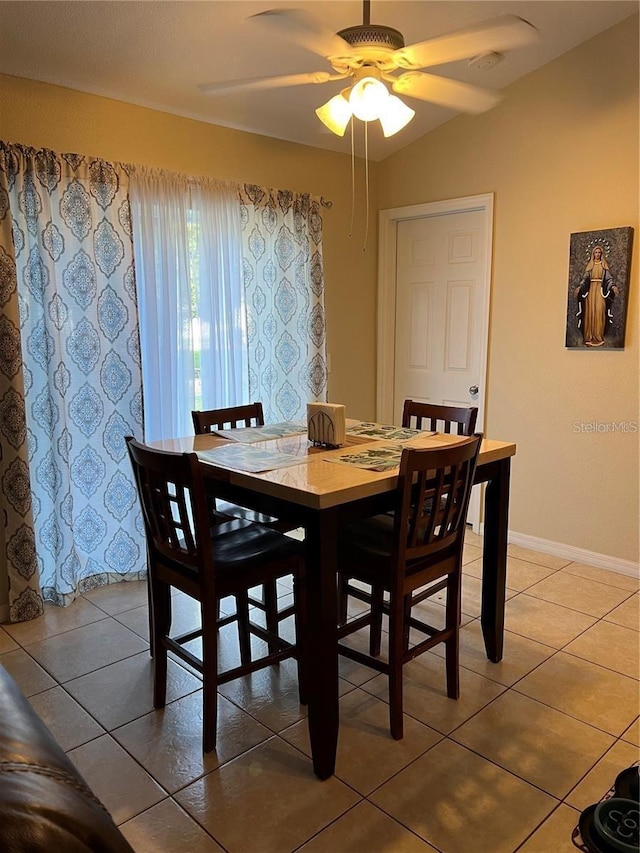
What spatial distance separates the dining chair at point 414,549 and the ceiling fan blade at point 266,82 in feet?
4.21

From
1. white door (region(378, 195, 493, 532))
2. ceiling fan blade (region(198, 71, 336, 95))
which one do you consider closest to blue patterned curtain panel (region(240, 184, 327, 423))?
white door (region(378, 195, 493, 532))

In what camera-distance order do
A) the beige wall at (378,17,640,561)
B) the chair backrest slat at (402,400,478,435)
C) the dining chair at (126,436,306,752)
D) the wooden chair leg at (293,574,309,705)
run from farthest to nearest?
1. the beige wall at (378,17,640,561)
2. the chair backrest slat at (402,400,478,435)
3. the wooden chair leg at (293,574,309,705)
4. the dining chair at (126,436,306,752)

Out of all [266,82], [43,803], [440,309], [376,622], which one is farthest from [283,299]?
[43,803]

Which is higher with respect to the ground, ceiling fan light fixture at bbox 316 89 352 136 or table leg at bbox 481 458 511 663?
ceiling fan light fixture at bbox 316 89 352 136

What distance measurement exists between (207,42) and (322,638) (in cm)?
253

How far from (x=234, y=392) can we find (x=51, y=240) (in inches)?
49.9

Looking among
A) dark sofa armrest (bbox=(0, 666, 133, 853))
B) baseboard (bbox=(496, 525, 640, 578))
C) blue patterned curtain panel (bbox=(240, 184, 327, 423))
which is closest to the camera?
dark sofa armrest (bbox=(0, 666, 133, 853))

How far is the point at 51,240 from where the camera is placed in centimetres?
286

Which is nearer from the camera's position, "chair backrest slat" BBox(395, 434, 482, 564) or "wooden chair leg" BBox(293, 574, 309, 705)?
"chair backrest slat" BBox(395, 434, 482, 564)

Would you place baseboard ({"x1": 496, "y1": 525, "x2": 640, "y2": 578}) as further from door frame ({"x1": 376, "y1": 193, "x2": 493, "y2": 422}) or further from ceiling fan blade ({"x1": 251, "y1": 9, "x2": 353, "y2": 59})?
ceiling fan blade ({"x1": 251, "y1": 9, "x2": 353, "y2": 59})

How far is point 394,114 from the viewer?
2.02 m

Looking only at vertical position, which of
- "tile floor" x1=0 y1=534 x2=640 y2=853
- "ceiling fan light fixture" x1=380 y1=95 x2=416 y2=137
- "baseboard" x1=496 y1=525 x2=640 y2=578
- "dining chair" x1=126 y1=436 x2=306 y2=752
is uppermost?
"ceiling fan light fixture" x1=380 y1=95 x2=416 y2=137

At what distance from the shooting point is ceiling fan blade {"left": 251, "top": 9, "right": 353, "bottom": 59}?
5.50 ft

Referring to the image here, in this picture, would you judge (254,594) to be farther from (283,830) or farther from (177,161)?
(177,161)
